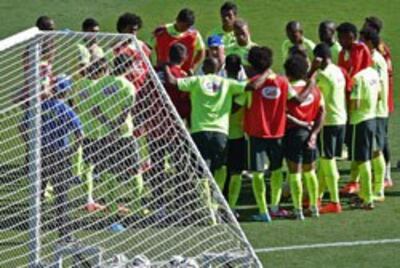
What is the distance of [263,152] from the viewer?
1328 cm

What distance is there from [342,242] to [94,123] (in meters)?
2.95

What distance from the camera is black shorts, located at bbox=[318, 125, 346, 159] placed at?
13.7 m

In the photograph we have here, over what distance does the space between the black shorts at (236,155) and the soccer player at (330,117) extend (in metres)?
0.84

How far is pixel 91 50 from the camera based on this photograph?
10977 mm

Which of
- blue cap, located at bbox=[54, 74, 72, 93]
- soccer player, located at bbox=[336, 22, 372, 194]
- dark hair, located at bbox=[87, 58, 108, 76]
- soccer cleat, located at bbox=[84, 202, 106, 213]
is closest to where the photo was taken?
blue cap, located at bbox=[54, 74, 72, 93]

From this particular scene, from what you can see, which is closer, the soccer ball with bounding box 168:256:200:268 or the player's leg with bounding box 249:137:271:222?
the soccer ball with bounding box 168:256:200:268

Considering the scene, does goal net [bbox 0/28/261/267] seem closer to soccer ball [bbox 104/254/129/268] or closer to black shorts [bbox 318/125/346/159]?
soccer ball [bbox 104/254/129/268]

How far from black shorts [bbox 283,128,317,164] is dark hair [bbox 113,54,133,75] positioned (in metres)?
2.54

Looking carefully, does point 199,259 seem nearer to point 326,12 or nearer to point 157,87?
point 157,87

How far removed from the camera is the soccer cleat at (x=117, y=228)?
11.5m

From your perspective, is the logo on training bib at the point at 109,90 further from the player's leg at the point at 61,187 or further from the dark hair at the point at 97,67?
the player's leg at the point at 61,187

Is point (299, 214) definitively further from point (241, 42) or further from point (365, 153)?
point (241, 42)

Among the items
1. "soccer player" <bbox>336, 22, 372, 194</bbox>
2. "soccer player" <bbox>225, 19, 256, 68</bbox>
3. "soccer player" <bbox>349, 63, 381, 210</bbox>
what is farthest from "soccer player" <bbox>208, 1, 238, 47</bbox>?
"soccer player" <bbox>349, 63, 381, 210</bbox>

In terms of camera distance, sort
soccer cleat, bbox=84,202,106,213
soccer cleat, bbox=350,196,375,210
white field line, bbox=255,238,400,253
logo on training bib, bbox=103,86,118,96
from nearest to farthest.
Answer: logo on training bib, bbox=103,86,118,96
soccer cleat, bbox=84,202,106,213
white field line, bbox=255,238,400,253
soccer cleat, bbox=350,196,375,210
